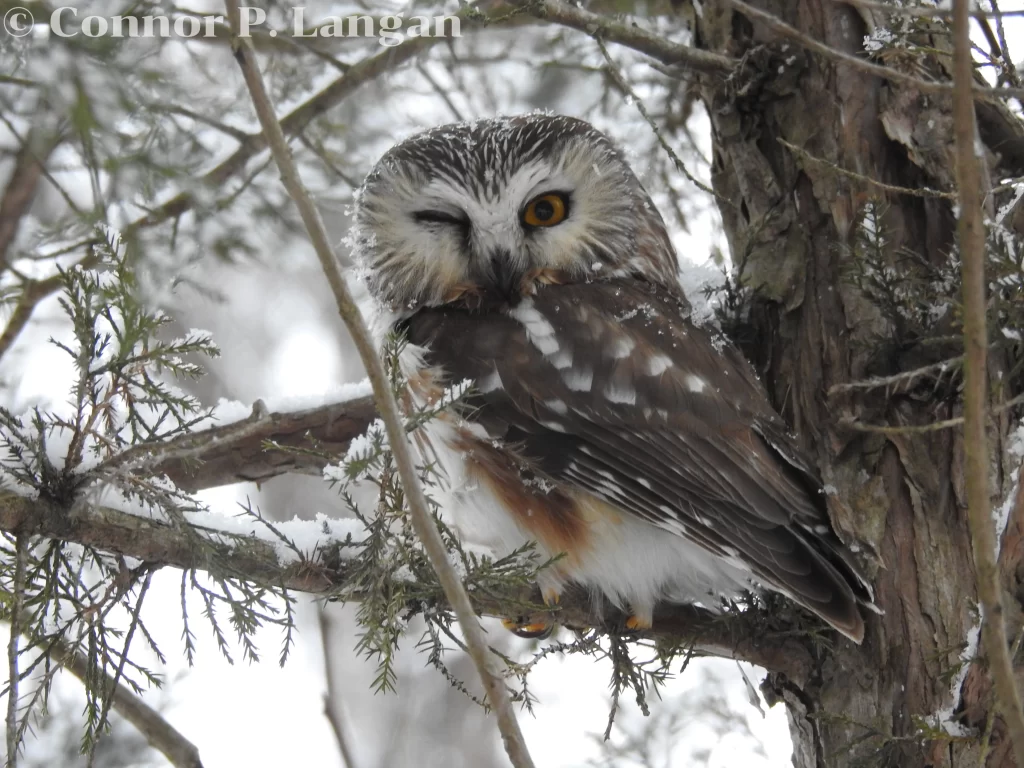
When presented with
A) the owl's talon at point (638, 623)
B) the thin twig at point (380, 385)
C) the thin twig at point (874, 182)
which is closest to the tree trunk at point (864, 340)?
the thin twig at point (874, 182)

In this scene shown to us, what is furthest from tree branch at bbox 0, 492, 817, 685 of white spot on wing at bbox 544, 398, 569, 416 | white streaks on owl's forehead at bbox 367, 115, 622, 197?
white streaks on owl's forehead at bbox 367, 115, 622, 197

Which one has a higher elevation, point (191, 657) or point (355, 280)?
point (355, 280)

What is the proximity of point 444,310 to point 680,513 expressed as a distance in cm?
121

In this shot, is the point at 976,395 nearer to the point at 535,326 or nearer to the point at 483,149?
the point at 535,326

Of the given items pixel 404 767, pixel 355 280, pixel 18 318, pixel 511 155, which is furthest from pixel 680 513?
pixel 404 767

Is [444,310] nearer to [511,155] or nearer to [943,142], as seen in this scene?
[511,155]

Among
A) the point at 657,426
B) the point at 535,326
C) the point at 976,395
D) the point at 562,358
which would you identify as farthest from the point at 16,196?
the point at 976,395

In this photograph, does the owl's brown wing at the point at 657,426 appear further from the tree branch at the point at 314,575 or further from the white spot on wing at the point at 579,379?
the tree branch at the point at 314,575

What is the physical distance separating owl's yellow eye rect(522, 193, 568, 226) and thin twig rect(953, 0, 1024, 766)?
6.65ft

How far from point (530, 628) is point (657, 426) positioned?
856 mm

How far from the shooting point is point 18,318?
144 inches

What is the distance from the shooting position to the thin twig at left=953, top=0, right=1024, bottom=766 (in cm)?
148

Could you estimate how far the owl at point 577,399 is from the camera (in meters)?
2.67

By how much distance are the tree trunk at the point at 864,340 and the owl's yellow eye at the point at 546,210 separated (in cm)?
58
